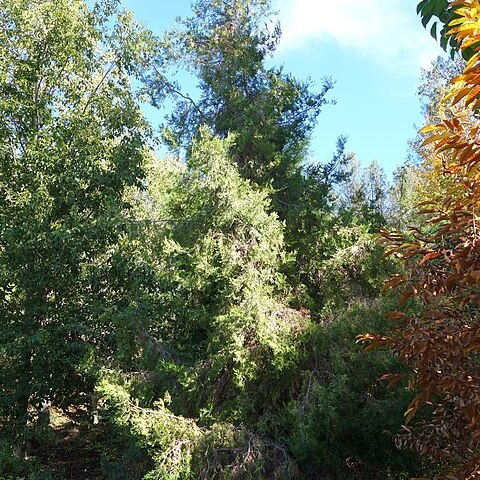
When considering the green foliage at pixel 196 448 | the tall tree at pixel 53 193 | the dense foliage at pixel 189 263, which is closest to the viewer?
the green foliage at pixel 196 448

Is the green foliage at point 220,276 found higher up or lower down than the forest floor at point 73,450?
higher up

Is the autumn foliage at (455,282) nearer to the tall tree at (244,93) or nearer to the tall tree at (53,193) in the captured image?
the tall tree at (244,93)

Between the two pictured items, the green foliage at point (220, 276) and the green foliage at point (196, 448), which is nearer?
the green foliage at point (196, 448)

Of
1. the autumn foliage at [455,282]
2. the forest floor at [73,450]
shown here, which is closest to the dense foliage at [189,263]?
the forest floor at [73,450]

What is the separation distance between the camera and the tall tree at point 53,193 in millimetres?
6738

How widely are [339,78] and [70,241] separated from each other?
5.27 m

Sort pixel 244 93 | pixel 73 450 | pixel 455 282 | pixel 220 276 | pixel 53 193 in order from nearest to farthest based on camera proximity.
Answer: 1. pixel 455 282
2. pixel 220 276
3. pixel 53 193
4. pixel 244 93
5. pixel 73 450

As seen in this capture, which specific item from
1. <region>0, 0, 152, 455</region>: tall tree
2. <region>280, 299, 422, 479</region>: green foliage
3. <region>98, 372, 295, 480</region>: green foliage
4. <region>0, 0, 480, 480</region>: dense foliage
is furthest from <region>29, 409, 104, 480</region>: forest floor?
<region>280, 299, 422, 479</region>: green foliage

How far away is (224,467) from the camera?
5.21 metres

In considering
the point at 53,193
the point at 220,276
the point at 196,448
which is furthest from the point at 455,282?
the point at 53,193

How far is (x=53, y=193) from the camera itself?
720cm

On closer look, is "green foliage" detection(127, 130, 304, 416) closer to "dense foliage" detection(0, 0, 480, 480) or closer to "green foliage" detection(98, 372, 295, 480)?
"dense foliage" detection(0, 0, 480, 480)

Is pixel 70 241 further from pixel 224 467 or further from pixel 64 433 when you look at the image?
pixel 64 433

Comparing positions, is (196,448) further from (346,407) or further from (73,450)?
(73,450)
